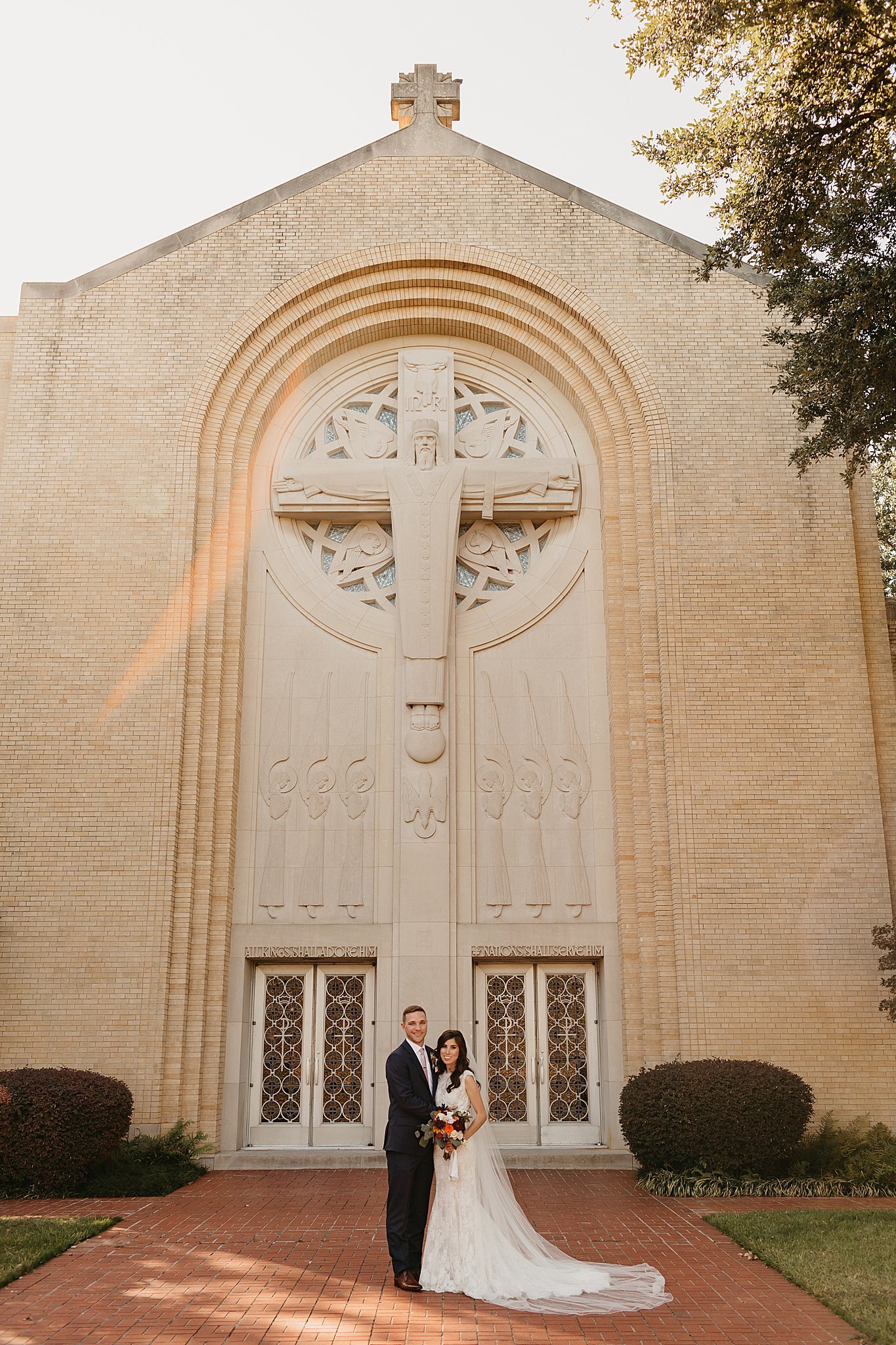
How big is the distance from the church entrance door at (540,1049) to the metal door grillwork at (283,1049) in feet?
7.52

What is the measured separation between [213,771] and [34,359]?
6.51m

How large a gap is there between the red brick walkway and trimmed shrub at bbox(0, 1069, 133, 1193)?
37 centimetres

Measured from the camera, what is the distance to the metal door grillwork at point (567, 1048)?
14242 mm

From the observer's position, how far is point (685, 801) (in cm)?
1441

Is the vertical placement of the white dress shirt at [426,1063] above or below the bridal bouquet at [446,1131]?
above

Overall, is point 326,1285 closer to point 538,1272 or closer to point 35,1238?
point 538,1272

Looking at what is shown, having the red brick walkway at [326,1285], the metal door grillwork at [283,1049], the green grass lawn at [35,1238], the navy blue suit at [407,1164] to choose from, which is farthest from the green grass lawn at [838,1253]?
the metal door grillwork at [283,1049]

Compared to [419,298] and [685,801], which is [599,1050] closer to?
[685,801]

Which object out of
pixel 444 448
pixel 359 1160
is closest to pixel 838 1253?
pixel 359 1160

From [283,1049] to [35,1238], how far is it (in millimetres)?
5497

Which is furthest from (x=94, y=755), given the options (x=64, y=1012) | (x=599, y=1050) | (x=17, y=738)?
(x=599, y=1050)

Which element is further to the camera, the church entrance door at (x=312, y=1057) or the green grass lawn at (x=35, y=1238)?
the church entrance door at (x=312, y=1057)

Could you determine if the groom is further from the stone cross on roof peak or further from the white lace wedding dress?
the stone cross on roof peak

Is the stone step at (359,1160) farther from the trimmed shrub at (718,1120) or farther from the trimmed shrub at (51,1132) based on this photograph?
the trimmed shrub at (51,1132)
